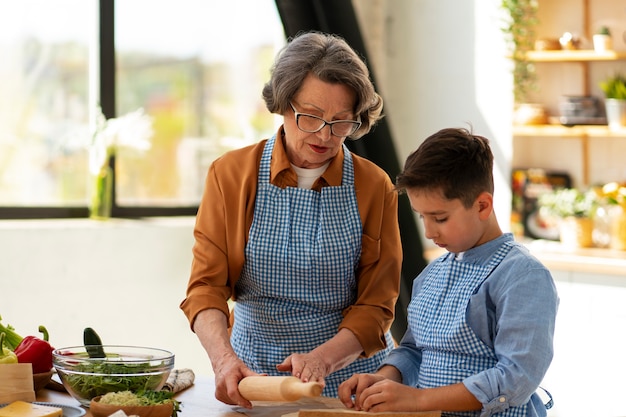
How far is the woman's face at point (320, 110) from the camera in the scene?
6.61 ft

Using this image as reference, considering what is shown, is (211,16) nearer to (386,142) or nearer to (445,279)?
(386,142)

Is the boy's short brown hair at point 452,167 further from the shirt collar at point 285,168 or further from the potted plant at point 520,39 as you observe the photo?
the potted plant at point 520,39

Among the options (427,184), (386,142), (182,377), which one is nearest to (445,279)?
(427,184)

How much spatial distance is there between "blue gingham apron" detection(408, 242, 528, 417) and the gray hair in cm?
45

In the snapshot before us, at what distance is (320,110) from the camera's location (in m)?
2.01

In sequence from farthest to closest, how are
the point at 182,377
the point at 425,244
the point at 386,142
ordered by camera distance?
the point at 425,244
the point at 386,142
the point at 182,377

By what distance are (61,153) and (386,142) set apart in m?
1.63

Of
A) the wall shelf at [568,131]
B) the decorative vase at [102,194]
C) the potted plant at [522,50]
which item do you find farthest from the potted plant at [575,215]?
the decorative vase at [102,194]

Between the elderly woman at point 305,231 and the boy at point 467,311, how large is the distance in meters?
0.28

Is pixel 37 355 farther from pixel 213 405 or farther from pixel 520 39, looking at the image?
pixel 520 39

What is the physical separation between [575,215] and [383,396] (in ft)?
10.2

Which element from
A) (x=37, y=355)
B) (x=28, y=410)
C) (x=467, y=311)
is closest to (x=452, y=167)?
(x=467, y=311)

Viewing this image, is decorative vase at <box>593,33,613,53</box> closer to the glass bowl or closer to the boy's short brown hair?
the boy's short brown hair

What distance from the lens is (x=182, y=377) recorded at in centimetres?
206
